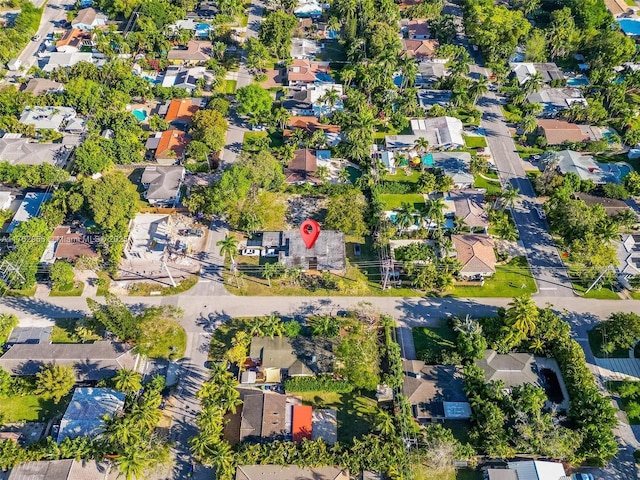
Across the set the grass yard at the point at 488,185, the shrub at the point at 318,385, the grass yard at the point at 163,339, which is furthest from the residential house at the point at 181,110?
the shrub at the point at 318,385

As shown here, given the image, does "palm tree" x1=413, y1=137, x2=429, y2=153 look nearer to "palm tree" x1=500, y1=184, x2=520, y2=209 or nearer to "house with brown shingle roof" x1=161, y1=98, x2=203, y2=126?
"palm tree" x1=500, y1=184, x2=520, y2=209

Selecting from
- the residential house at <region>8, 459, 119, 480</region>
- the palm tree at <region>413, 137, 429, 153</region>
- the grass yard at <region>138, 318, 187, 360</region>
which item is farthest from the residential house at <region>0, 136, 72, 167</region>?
the palm tree at <region>413, 137, 429, 153</region>

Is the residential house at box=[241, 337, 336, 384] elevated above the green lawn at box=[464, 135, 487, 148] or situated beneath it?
situated beneath

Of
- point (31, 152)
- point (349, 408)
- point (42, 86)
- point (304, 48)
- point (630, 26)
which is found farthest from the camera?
point (630, 26)

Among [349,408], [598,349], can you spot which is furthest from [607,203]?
[349,408]

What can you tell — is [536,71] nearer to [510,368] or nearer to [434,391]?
[510,368]

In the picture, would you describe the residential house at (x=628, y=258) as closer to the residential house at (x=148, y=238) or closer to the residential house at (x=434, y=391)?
the residential house at (x=434, y=391)

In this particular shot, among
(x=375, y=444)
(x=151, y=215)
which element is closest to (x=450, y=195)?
(x=375, y=444)
